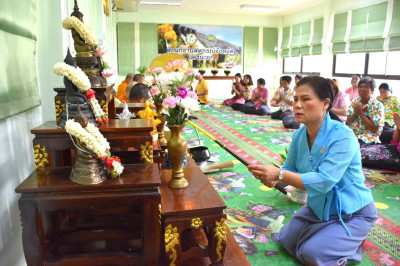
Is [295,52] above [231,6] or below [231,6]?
below

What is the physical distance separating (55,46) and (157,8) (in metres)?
9.65

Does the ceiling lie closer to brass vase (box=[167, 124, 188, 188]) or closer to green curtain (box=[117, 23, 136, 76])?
green curtain (box=[117, 23, 136, 76])

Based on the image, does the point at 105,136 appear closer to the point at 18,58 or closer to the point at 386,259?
the point at 18,58

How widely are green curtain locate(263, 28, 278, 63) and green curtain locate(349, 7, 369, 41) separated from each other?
4.57 m

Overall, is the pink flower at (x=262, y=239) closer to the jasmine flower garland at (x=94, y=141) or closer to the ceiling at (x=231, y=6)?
the jasmine flower garland at (x=94, y=141)

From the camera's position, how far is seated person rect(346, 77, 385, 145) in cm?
408

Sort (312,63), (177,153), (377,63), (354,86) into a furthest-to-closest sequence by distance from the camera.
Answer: (312,63), (377,63), (354,86), (177,153)

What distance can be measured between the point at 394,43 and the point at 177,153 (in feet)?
23.2

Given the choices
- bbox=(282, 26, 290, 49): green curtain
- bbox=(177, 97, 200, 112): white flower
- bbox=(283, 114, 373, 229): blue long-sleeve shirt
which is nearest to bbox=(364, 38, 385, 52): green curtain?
bbox=(282, 26, 290, 49): green curtain

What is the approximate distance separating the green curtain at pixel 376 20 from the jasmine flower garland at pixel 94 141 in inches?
304

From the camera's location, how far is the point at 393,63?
745 cm

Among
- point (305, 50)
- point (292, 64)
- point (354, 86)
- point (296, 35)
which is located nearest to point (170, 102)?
point (354, 86)

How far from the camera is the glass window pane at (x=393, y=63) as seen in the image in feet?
24.0

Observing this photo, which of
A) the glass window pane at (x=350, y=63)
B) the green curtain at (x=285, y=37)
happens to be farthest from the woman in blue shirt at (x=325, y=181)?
the green curtain at (x=285, y=37)
